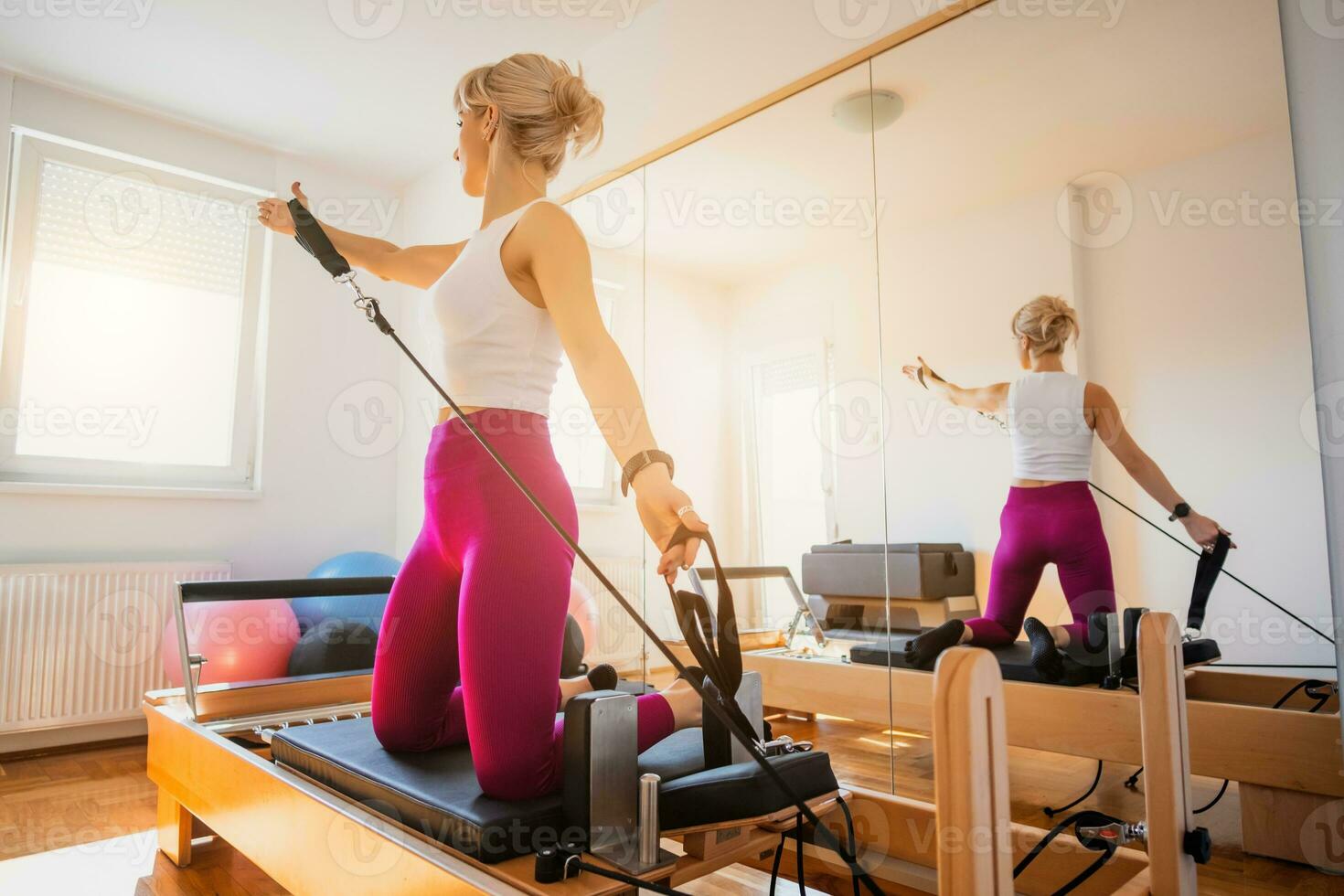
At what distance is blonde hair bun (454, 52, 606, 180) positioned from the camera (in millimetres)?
1359

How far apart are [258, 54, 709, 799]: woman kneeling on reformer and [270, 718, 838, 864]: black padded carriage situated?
5 cm

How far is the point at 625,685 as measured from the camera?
111 inches

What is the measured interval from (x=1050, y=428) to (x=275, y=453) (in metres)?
3.13

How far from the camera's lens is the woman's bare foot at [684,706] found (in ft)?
4.40

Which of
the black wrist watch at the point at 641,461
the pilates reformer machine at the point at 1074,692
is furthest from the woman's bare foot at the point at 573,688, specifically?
the black wrist watch at the point at 641,461

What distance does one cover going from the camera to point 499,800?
1116 millimetres

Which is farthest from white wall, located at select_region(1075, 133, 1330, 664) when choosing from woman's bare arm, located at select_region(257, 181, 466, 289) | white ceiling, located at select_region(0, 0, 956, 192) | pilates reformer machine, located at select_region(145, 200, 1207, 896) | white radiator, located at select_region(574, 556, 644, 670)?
white radiator, located at select_region(574, 556, 644, 670)

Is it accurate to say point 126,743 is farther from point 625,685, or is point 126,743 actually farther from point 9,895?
point 625,685

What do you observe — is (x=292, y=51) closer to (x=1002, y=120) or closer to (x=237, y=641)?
(x=237, y=641)

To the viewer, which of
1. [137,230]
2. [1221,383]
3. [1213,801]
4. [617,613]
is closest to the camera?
[1213,801]

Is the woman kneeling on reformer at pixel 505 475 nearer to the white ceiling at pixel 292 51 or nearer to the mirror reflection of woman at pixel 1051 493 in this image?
the mirror reflection of woman at pixel 1051 493

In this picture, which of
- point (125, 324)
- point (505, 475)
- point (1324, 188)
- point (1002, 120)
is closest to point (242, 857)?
point (505, 475)

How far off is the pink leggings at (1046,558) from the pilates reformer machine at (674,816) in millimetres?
577

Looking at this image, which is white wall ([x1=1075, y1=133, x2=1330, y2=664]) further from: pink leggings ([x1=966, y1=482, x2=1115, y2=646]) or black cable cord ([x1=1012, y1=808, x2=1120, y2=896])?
black cable cord ([x1=1012, y1=808, x2=1120, y2=896])
